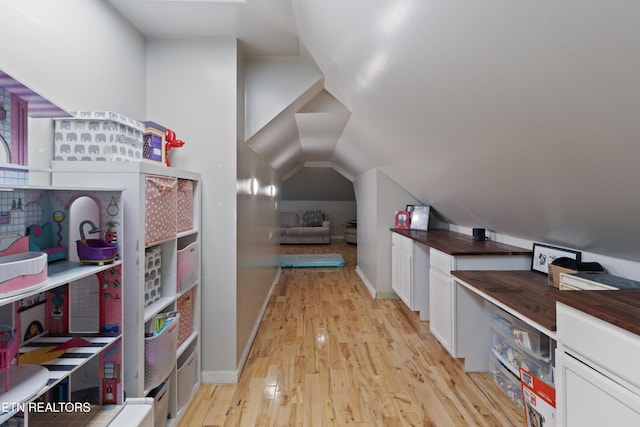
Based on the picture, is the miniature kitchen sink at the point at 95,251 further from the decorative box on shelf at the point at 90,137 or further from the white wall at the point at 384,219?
the white wall at the point at 384,219

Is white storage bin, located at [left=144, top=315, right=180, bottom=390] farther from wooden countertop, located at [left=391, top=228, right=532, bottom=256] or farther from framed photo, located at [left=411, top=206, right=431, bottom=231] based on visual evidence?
framed photo, located at [left=411, top=206, right=431, bottom=231]

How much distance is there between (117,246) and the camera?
1.37 metres

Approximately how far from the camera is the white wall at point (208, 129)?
2.25 meters

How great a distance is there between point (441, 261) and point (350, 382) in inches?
46.8

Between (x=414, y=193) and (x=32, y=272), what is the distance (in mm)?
3571

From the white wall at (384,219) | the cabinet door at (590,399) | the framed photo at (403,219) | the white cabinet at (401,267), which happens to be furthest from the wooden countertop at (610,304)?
the white wall at (384,219)

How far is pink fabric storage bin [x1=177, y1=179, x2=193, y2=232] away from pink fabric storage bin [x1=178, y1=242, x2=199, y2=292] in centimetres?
14

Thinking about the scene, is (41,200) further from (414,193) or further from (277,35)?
(414,193)

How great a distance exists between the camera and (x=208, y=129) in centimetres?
226

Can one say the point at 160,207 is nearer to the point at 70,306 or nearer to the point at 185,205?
the point at 185,205

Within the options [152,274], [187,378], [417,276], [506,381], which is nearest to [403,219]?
[417,276]

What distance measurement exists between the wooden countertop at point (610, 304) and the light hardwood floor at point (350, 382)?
42.5 inches

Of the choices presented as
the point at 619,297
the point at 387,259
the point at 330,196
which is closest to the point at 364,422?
the point at 619,297

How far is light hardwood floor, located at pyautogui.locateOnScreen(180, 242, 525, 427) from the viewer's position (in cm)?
189
